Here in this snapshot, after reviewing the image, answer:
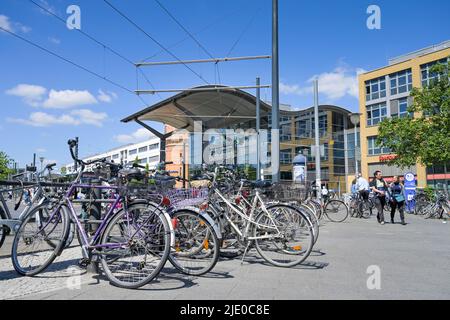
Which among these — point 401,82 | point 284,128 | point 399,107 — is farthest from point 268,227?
point 284,128

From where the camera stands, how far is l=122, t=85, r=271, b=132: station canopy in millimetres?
51625

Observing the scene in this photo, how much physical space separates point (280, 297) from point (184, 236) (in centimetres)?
149

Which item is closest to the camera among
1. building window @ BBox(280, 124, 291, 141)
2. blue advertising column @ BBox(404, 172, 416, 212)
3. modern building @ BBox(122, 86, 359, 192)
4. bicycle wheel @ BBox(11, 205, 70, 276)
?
bicycle wheel @ BBox(11, 205, 70, 276)

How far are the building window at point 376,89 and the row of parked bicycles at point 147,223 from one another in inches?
1800

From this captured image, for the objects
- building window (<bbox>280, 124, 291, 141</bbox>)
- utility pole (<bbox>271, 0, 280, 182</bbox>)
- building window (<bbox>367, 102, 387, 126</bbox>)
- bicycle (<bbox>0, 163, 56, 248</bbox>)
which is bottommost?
bicycle (<bbox>0, 163, 56, 248</bbox>)

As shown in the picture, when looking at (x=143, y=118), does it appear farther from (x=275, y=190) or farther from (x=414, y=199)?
(x=275, y=190)

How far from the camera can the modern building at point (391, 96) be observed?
41625mm

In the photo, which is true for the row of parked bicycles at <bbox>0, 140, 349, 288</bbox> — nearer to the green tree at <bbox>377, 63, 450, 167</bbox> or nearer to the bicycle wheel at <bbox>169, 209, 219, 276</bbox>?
the bicycle wheel at <bbox>169, 209, 219, 276</bbox>

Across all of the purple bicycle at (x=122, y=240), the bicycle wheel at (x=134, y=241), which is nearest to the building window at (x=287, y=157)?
the purple bicycle at (x=122, y=240)

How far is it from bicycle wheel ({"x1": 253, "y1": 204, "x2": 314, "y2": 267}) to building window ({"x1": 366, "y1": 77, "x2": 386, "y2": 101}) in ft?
150

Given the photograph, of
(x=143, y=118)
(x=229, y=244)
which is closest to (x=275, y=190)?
(x=229, y=244)

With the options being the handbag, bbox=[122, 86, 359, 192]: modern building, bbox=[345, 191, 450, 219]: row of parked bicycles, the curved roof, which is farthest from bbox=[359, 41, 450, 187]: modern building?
the handbag

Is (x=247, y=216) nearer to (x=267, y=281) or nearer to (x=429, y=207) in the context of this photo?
(x=267, y=281)

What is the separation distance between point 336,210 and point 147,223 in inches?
416
